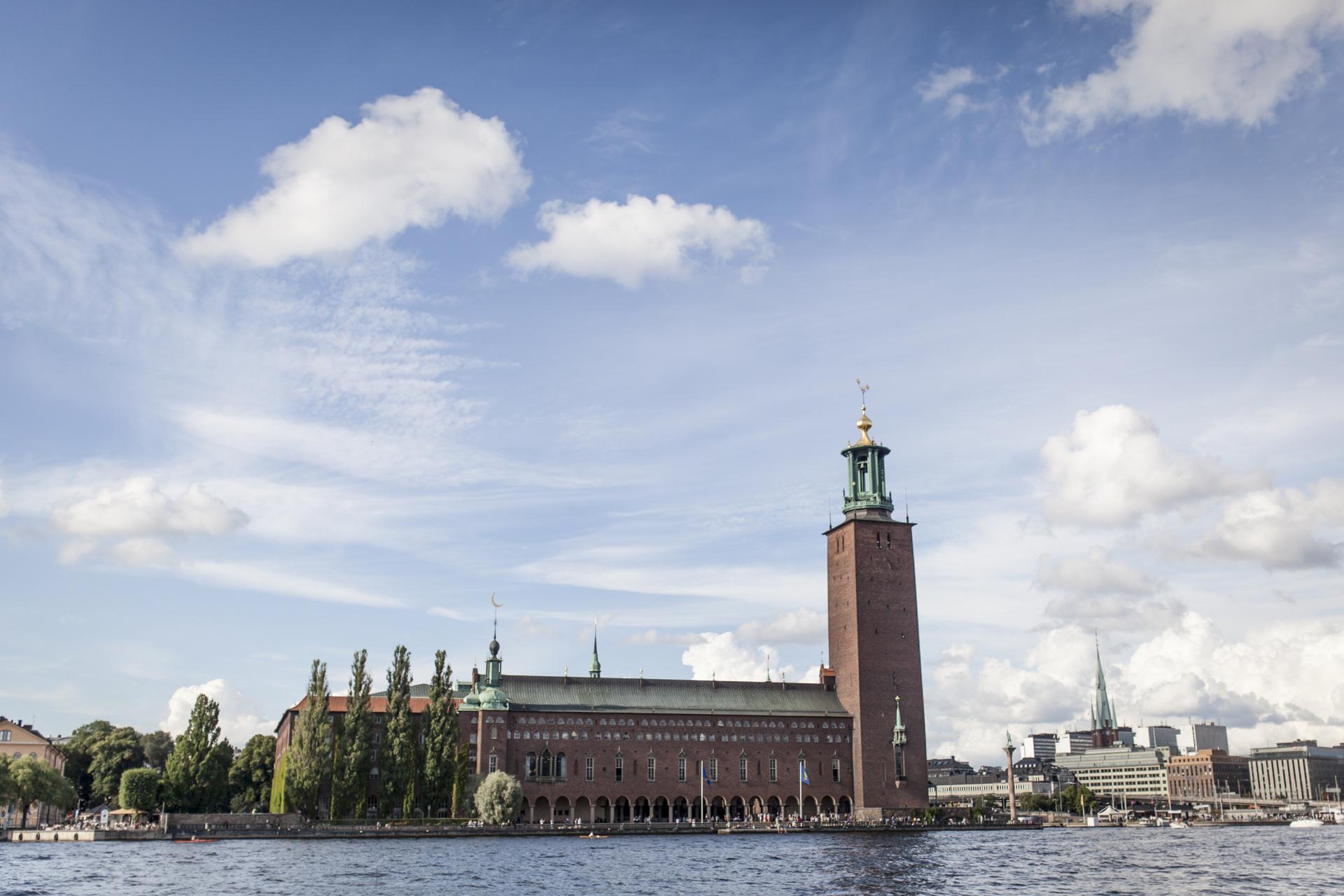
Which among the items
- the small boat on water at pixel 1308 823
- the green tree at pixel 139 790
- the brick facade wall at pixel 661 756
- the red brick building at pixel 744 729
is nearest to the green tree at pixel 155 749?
the red brick building at pixel 744 729

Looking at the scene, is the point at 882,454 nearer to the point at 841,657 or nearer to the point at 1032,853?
the point at 841,657

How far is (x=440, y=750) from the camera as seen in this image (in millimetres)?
88750

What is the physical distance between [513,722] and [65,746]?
4529 cm

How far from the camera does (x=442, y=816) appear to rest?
88688 mm

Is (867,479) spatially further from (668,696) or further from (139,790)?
(139,790)

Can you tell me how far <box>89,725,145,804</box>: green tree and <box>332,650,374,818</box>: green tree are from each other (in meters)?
35.2

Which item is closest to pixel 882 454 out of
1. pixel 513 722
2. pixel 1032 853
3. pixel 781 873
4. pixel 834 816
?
pixel 834 816

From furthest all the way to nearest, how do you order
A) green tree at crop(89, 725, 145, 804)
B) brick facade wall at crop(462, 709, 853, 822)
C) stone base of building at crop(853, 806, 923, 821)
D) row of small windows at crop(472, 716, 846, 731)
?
green tree at crop(89, 725, 145, 804) < row of small windows at crop(472, 716, 846, 731) < stone base of building at crop(853, 806, 923, 821) < brick facade wall at crop(462, 709, 853, 822)

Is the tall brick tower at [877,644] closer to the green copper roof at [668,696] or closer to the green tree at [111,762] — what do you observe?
the green copper roof at [668,696]

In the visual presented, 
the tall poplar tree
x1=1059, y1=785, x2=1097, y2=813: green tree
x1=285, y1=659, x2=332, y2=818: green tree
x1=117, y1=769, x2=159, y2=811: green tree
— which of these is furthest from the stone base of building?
x1=117, y1=769, x2=159, y2=811: green tree

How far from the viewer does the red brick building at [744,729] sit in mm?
105062

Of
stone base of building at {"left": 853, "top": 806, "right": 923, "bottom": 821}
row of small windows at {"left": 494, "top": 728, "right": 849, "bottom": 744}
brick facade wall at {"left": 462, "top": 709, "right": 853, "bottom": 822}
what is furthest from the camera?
stone base of building at {"left": 853, "top": 806, "right": 923, "bottom": 821}

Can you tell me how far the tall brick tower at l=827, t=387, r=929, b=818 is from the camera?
10856 cm

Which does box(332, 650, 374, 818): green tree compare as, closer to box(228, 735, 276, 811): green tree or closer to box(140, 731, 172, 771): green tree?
box(228, 735, 276, 811): green tree
